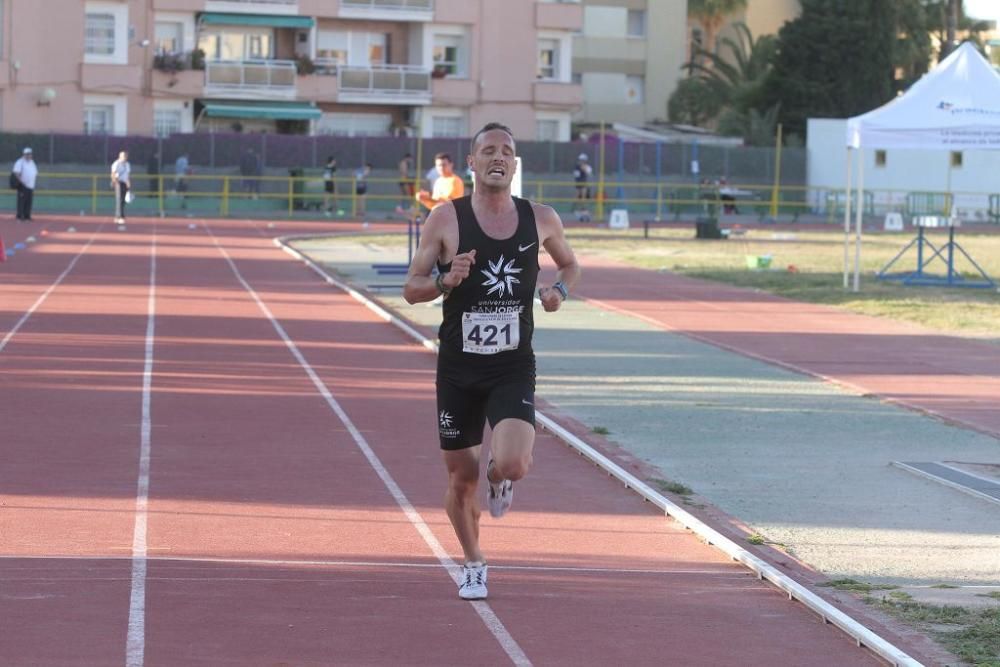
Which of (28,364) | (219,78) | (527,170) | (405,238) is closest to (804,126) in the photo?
(527,170)

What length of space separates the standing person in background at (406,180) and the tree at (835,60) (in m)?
23.9

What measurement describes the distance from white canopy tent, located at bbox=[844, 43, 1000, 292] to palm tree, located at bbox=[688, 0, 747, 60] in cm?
6171

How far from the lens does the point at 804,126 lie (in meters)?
74.8

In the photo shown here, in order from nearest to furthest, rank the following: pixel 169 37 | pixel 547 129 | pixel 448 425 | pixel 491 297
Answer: pixel 491 297 → pixel 448 425 → pixel 169 37 → pixel 547 129

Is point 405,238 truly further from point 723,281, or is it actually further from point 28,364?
point 28,364

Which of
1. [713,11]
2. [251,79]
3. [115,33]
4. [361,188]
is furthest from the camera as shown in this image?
[713,11]

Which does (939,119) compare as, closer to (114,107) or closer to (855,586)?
(855,586)

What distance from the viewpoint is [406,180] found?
5338cm

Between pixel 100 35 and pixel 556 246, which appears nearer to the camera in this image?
pixel 556 246

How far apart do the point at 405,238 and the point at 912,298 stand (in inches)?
699

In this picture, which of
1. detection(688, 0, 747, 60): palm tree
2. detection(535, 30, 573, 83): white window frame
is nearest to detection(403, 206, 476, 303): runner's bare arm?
detection(535, 30, 573, 83): white window frame

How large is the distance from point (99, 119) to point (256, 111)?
19.4ft

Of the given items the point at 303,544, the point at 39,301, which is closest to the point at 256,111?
the point at 39,301

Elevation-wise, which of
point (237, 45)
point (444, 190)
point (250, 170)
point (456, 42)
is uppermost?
point (456, 42)
